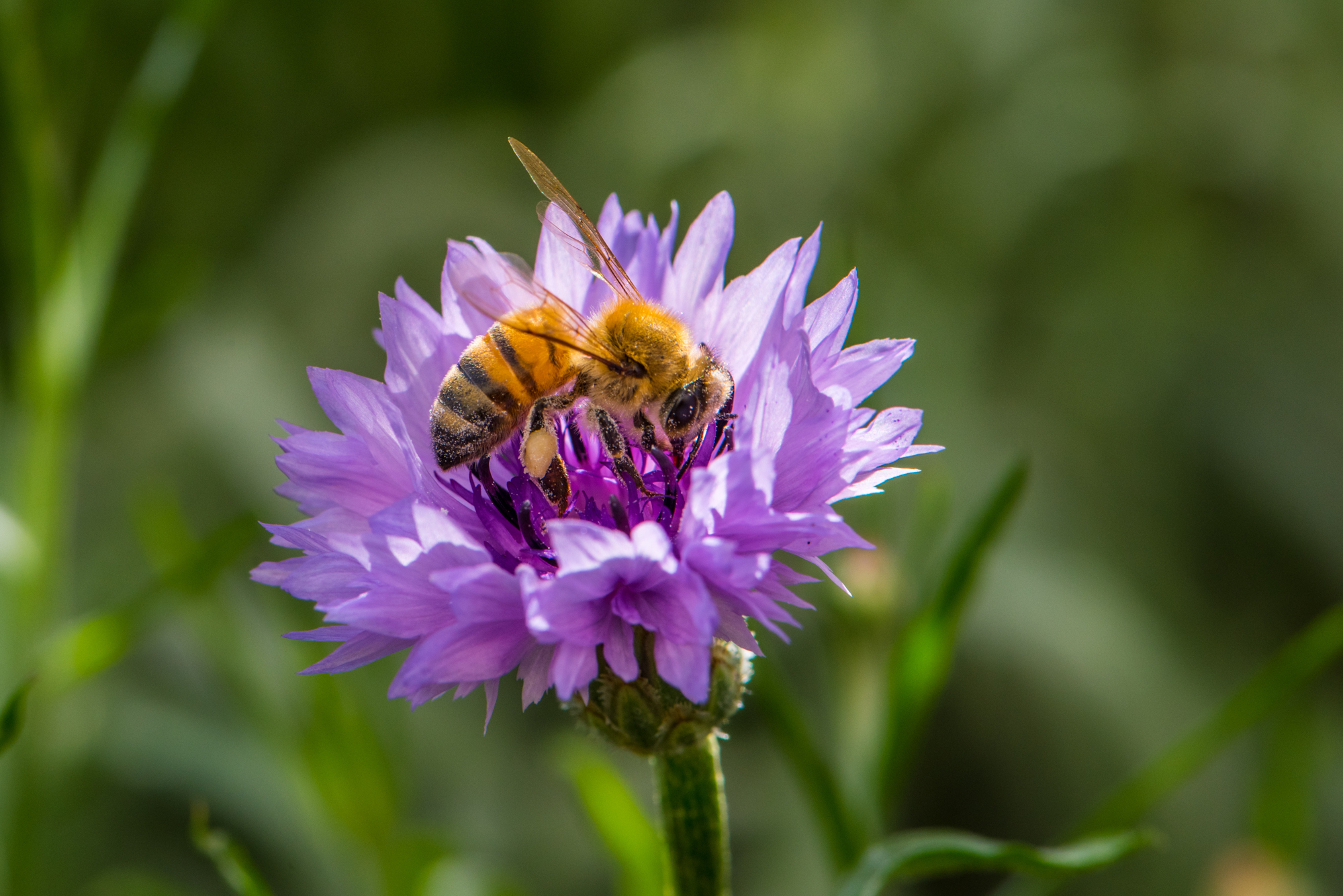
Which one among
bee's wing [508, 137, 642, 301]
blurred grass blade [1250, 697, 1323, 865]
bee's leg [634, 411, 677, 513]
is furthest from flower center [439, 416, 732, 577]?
blurred grass blade [1250, 697, 1323, 865]

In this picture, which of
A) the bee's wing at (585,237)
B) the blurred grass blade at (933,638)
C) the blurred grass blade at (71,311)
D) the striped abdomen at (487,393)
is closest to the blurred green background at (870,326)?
the blurred grass blade at (71,311)

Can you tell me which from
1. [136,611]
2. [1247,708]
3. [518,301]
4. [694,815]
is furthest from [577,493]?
[1247,708]

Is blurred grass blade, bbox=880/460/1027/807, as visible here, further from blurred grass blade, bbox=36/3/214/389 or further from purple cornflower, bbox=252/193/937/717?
blurred grass blade, bbox=36/3/214/389

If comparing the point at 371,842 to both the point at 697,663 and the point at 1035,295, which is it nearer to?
the point at 697,663

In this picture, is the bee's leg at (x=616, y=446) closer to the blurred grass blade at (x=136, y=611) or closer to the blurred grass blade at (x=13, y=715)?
the blurred grass blade at (x=136, y=611)

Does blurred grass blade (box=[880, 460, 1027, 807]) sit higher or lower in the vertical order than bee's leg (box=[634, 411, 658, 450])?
lower

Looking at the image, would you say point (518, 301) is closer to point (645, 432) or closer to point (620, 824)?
point (645, 432)
